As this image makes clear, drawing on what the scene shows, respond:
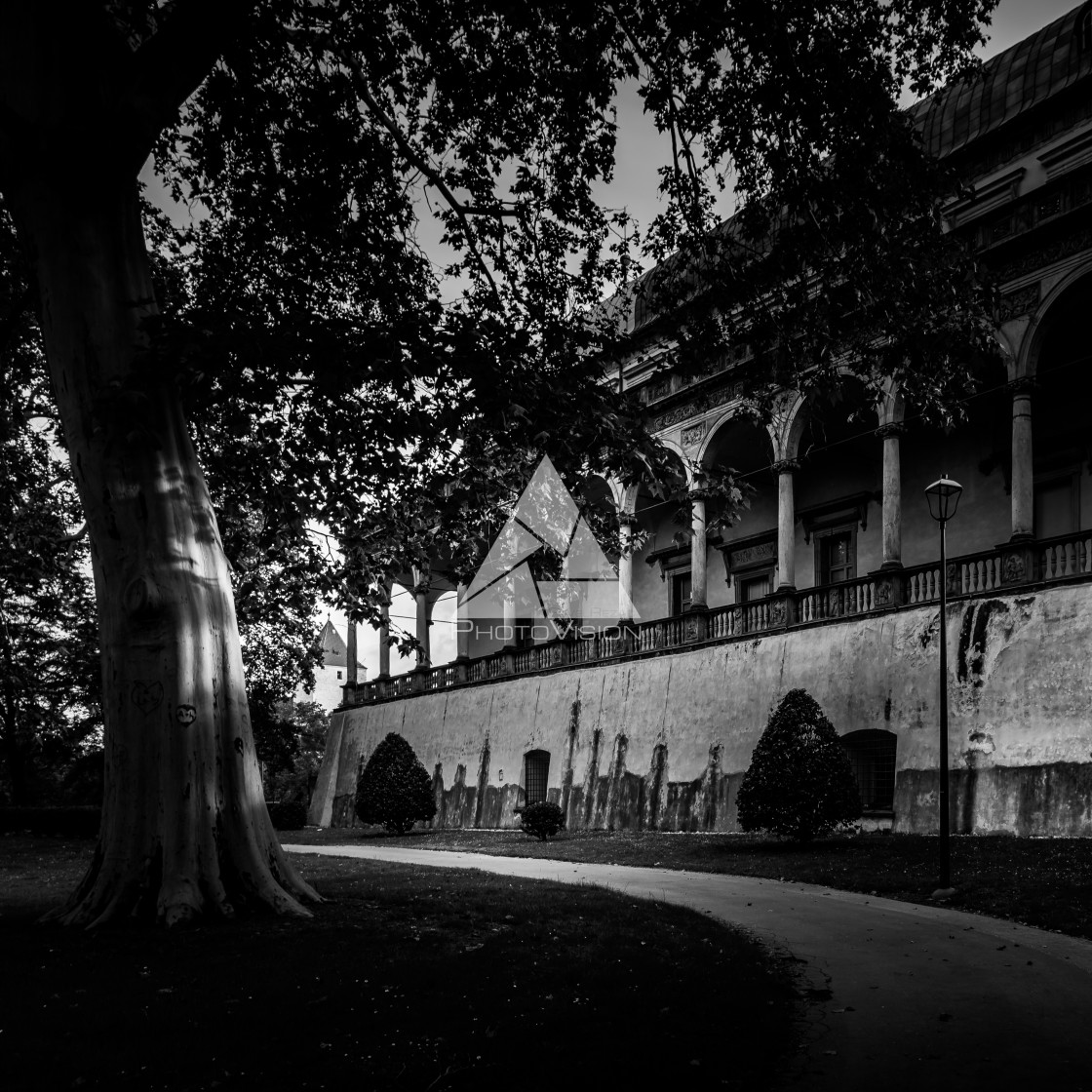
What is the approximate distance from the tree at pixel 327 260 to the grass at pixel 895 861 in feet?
18.8

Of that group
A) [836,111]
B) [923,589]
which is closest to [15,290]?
[836,111]

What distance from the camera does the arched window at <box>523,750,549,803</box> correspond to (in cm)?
2877

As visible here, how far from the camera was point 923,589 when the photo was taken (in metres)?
19.6

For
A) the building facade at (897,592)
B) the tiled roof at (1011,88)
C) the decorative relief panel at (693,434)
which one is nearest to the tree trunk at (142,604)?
the building facade at (897,592)

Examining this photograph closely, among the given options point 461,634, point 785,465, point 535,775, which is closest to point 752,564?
point 785,465

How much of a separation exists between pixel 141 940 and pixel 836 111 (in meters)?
8.57

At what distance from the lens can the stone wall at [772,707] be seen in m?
16.7

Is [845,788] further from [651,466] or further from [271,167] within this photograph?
[271,167]

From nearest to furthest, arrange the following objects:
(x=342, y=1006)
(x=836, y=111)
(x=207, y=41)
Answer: (x=342, y=1006) → (x=207, y=41) → (x=836, y=111)

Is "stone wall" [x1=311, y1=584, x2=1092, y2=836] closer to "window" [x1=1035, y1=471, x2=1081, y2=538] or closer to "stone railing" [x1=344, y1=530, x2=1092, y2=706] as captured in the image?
"stone railing" [x1=344, y1=530, x2=1092, y2=706]

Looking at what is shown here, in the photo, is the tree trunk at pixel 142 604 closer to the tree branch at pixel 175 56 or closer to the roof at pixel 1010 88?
the tree branch at pixel 175 56

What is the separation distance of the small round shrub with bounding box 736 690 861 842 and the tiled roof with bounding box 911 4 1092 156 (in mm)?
10679

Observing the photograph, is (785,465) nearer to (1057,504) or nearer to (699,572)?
(699,572)

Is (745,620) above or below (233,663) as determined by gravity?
above
